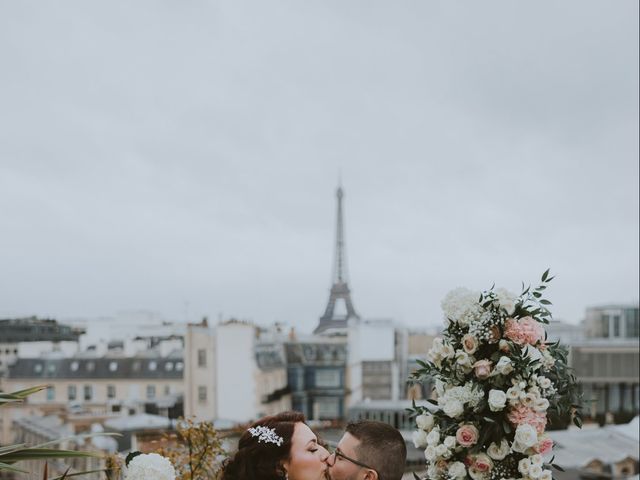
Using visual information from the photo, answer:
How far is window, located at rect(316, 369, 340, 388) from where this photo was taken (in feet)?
45.8

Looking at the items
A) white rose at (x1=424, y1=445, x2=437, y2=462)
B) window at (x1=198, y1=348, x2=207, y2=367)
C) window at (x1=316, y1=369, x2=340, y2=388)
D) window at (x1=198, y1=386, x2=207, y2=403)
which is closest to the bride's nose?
white rose at (x1=424, y1=445, x2=437, y2=462)

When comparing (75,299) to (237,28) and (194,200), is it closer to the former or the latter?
(194,200)

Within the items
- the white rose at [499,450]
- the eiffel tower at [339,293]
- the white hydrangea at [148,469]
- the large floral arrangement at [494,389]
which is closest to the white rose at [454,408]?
the large floral arrangement at [494,389]

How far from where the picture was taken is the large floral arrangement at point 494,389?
1612mm

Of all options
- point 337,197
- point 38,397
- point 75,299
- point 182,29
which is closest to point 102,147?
point 75,299

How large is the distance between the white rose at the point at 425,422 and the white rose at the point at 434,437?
4 cm

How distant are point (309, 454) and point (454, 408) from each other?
362 millimetres

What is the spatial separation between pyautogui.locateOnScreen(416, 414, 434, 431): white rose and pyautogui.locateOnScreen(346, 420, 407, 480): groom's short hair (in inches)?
5.6

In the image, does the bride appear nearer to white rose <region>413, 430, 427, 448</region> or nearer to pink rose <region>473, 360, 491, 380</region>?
white rose <region>413, 430, 427, 448</region>

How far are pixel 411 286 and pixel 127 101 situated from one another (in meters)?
4.75

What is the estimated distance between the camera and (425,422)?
174 cm

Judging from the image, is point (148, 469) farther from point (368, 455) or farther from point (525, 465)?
point (525, 465)

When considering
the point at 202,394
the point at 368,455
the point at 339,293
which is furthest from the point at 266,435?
the point at 339,293

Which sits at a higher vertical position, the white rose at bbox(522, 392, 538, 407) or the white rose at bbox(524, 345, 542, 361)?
the white rose at bbox(524, 345, 542, 361)
